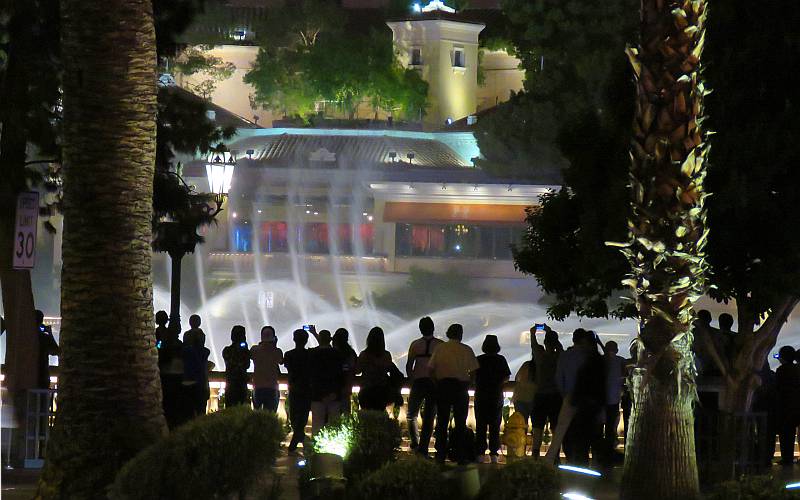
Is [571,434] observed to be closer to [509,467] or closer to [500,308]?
[509,467]

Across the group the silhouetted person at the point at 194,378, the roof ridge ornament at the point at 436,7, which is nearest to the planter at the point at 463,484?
the silhouetted person at the point at 194,378

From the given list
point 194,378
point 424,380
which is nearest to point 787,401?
point 424,380

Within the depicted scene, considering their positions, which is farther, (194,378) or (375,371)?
(194,378)

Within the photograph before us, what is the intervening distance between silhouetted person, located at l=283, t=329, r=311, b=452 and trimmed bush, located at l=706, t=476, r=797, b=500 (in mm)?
7535

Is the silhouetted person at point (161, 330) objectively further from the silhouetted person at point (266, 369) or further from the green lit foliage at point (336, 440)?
the green lit foliage at point (336, 440)

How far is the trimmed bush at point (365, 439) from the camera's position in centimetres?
938

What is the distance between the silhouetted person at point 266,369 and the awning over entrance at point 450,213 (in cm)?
3714

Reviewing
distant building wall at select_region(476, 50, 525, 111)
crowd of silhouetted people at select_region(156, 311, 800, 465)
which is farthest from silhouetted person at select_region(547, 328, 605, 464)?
distant building wall at select_region(476, 50, 525, 111)

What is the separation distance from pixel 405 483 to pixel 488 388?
6.57 m

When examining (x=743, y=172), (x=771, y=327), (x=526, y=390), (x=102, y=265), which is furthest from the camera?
(x=526, y=390)

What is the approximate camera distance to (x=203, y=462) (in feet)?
25.7

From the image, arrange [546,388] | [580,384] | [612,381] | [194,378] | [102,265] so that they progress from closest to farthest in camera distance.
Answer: [102,265] → [580,384] → [612,381] → [546,388] → [194,378]

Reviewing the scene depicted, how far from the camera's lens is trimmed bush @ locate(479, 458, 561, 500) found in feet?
24.2

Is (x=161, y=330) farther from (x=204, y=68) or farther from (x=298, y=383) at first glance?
(x=204, y=68)
